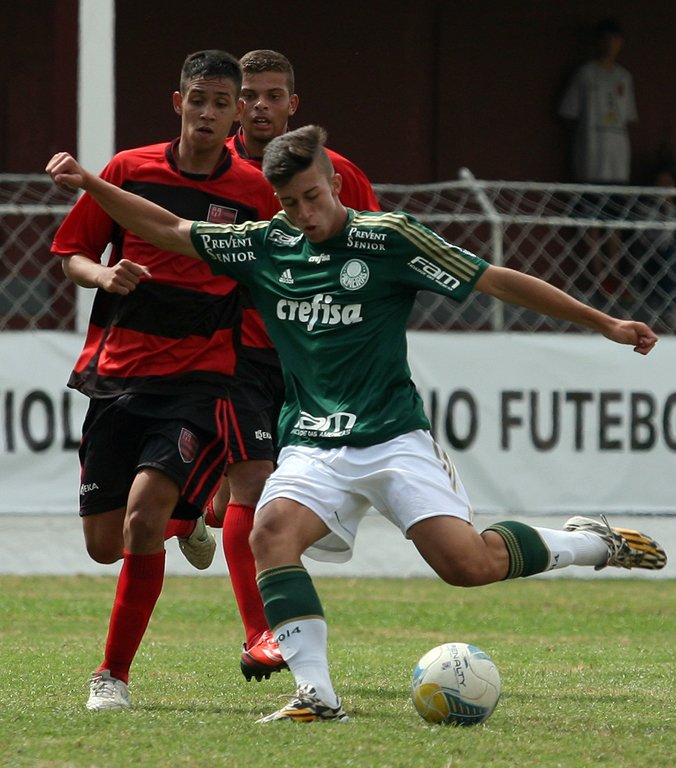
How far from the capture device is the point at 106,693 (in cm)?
514

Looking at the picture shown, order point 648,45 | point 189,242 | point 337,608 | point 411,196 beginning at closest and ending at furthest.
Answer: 1. point 189,242
2. point 337,608
3. point 411,196
4. point 648,45

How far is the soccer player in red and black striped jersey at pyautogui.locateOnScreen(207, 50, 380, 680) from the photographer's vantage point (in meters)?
6.11

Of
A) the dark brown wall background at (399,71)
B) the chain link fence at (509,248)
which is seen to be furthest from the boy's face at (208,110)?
the dark brown wall background at (399,71)

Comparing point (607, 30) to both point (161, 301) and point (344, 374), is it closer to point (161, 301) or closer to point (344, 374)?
point (161, 301)

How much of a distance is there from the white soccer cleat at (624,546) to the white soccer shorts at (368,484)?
0.83 m

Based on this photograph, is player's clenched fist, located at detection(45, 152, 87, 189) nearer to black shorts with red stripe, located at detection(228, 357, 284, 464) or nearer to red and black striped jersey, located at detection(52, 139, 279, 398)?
red and black striped jersey, located at detection(52, 139, 279, 398)

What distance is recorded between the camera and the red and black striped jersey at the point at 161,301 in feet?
18.6

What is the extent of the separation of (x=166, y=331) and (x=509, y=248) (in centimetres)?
849

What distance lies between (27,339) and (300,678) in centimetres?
530

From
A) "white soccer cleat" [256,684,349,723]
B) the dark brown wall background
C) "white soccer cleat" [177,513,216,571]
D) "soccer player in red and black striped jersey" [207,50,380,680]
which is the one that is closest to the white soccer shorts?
"white soccer cleat" [256,684,349,723]

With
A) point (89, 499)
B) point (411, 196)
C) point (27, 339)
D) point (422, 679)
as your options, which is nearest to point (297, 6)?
point (411, 196)

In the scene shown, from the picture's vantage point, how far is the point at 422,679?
489cm

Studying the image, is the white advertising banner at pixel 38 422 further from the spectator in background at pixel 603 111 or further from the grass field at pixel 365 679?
the spectator in background at pixel 603 111

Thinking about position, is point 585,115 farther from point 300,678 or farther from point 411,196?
point 300,678
